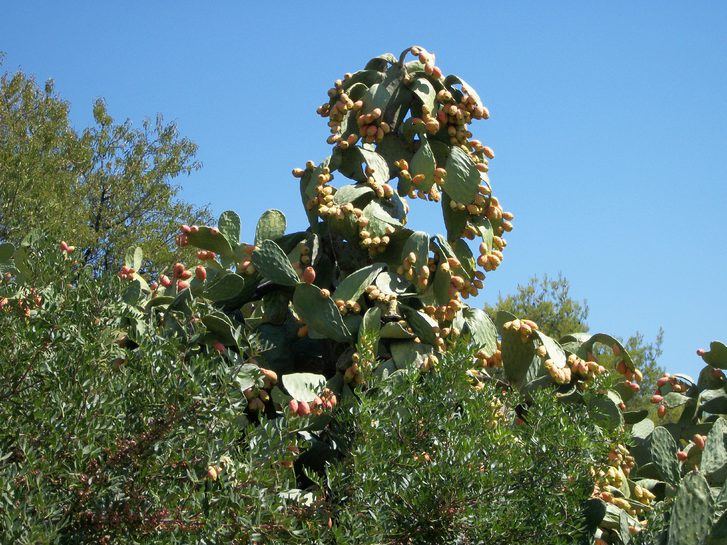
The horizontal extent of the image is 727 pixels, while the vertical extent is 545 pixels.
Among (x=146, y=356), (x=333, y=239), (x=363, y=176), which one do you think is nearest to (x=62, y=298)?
(x=146, y=356)

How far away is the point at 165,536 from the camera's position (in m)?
2.33

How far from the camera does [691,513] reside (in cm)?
322

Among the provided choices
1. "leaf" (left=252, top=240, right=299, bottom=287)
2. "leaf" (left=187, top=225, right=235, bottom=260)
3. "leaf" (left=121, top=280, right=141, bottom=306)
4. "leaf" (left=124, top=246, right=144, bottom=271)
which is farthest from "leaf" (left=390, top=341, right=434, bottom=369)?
"leaf" (left=124, top=246, right=144, bottom=271)

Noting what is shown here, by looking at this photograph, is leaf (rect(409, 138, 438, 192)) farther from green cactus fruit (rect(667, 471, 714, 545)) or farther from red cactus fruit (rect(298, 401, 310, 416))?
green cactus fruit (rect(667, 471, 714, 545))

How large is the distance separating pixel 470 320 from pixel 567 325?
1349 centimetres

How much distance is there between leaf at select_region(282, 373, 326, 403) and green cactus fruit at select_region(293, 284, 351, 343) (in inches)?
7.2

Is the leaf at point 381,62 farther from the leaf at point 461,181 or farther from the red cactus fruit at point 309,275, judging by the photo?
the red cactus fruit at point 309,275

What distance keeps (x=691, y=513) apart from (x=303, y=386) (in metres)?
1.39

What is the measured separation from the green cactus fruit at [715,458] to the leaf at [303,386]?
1.68m

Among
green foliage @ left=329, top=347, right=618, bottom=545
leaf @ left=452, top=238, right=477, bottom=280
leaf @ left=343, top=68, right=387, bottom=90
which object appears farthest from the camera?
leaf @ left=343, top=68, right=387, bottom=90

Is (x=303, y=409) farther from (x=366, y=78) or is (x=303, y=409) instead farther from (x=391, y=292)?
(x=366, y=78)

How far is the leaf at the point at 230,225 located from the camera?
3.83 m

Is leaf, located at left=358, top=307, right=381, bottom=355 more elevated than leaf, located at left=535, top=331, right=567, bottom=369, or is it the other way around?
leaf, located at left=535, top=331, right=567, bottom=369

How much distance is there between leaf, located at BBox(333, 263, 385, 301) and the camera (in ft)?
11.0
